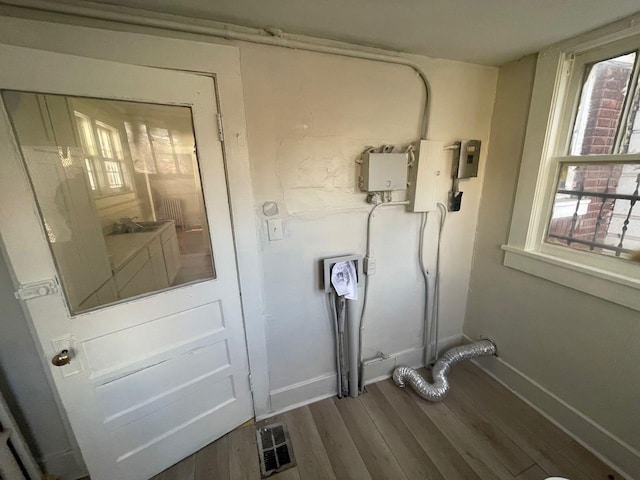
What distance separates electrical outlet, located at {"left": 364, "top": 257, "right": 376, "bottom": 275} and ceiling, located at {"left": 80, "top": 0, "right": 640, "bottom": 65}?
1162 mm

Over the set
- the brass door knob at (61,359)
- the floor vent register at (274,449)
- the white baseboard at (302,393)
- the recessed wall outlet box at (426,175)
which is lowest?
the floor vent register at (274,449)

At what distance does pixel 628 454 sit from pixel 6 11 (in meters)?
3.18

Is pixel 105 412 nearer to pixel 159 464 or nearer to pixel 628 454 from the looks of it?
pixel 159 464

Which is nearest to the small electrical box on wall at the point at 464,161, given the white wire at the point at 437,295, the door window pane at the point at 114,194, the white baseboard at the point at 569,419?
the white wire at the point at 437,295

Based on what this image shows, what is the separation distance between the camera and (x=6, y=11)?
2.87 ft

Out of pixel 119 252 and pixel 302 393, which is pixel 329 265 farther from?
pixel 119 252

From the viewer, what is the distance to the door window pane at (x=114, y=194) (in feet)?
3.17

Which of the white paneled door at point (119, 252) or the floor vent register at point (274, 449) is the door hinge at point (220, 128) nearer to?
the white paneled door at point (119, 252)

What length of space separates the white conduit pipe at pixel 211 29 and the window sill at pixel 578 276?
1.16 meters

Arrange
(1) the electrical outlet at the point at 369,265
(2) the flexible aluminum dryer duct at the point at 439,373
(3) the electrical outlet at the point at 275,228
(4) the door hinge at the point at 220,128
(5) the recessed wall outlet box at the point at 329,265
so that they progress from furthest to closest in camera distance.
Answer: (2) the flexible aluminum dryer duct at the point at 439,373 → (1) the electrical outlet at the point at 369,265 → (5) the recessed wall outlet box at the point at 329,265 → (3) the electrical outlet at the point at 275,228 → (4) the door hinge at the point at 220,128

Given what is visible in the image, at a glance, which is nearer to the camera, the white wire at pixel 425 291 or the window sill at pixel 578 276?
the window sill at pixel 578 276

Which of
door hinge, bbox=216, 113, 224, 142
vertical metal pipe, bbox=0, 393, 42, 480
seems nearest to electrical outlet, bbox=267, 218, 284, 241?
door hinge, bbox=216, 113, 224, 142

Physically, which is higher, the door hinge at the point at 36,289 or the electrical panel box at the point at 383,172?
the electrical panel box at the point at 383,172

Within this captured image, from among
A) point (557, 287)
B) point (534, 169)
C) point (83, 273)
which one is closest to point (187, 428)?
point (83, 273)
